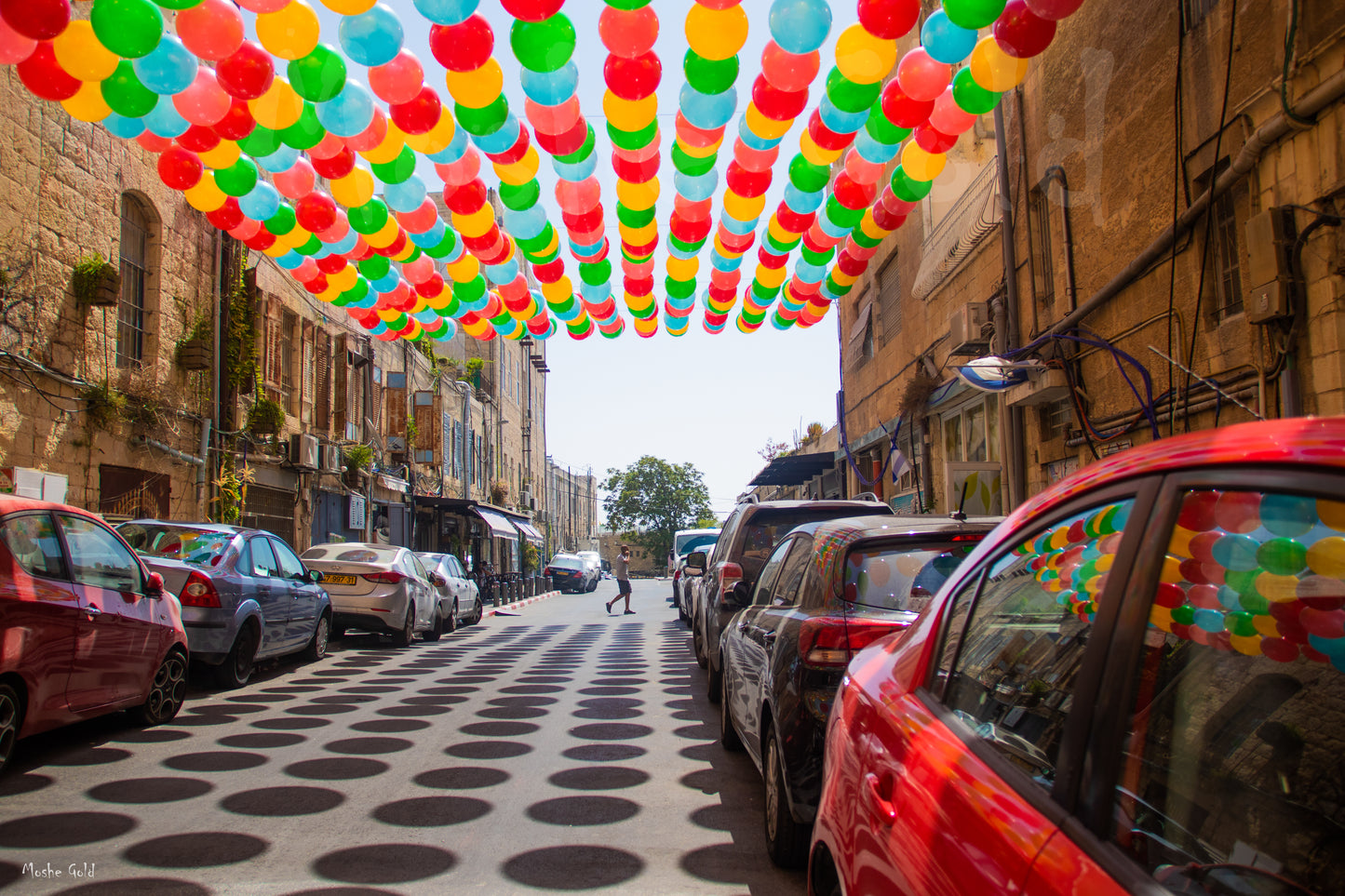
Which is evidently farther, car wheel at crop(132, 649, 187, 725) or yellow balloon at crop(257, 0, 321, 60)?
car wheel at crop(132, 649, 187, 725)

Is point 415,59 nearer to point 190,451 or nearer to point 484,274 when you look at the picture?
point 484,274

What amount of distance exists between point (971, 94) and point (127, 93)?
680 cm

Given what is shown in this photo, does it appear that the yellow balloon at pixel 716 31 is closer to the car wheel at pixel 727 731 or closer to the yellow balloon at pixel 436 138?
the yellow balloon at pixel 436 138

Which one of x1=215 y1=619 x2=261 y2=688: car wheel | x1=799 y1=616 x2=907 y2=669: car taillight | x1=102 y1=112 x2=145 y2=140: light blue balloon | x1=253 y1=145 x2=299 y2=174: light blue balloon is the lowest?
x1=215 y1=619 x2=261 y2=688: car wheel

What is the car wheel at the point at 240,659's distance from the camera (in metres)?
8.99

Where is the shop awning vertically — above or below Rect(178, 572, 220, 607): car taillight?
above

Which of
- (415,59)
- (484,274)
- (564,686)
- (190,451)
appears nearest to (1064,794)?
(415,59)

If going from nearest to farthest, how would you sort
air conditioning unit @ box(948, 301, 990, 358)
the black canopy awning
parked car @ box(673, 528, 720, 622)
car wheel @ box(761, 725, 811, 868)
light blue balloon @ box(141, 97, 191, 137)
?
car wheel @ box(761, 725, 811, 868)
light blue balloon @ box(141, 97, 191, 137)
air conditioning unit @ box(948, 301, 990, 358)
parked car @ box(673, 528, 720, 622)
the black canopy awning

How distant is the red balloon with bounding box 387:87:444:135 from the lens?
771cm

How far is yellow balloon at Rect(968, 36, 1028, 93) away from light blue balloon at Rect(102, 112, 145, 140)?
695 cm

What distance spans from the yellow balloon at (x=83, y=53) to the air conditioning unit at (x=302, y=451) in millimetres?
12057

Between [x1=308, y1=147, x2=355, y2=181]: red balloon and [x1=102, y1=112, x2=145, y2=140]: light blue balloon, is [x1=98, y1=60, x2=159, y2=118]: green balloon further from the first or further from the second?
[x1=308, y1=147, x2=355, y2=181]: red balloon

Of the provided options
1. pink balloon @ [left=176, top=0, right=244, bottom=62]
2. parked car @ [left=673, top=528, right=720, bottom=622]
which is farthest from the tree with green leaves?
pink balloon @ [left=176, top=0, right=244, bottom=62]

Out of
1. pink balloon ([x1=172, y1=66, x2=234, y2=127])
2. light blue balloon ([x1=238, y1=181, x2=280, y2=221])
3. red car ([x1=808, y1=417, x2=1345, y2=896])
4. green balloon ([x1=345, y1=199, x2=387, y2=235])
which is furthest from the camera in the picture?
green balloon ([x1=345, y1=199, x2=387, y2=235])
